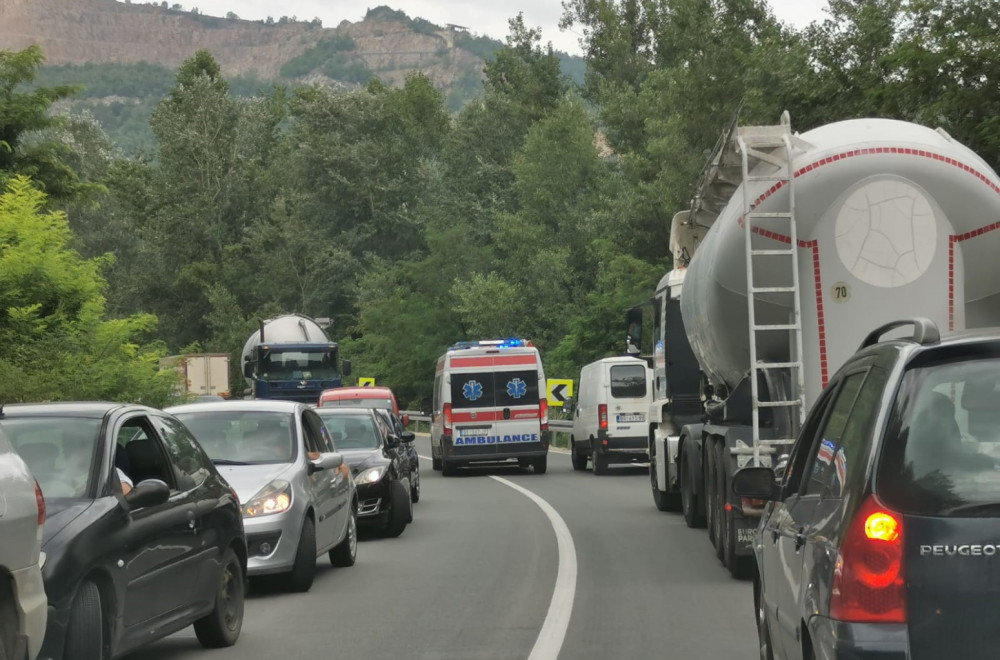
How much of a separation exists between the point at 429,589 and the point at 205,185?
78.2 m

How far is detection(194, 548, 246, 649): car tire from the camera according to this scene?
9719 mm

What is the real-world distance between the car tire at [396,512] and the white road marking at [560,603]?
184 centimetres

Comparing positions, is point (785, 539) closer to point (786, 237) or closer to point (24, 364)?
point (786, 237)

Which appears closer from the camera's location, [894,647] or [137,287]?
[894,647]

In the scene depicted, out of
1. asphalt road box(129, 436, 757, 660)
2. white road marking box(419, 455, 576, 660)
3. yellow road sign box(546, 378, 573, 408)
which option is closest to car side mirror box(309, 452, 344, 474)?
asphalt road box(129, 436, 757, 660)

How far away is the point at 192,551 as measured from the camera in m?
9.09

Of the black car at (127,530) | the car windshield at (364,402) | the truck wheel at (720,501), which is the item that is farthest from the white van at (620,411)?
the black car at (127,530)

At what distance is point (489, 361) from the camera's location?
32.4m

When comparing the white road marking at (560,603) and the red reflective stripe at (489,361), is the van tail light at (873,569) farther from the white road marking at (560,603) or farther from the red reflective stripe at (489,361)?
the red reflective stripe at (489,361)

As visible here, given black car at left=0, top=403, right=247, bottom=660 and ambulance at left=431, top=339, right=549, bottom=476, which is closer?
black car at left=0, top=403, right=247, bottom=660

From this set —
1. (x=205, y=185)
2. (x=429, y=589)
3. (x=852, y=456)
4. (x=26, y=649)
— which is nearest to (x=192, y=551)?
(x=26, y=649)

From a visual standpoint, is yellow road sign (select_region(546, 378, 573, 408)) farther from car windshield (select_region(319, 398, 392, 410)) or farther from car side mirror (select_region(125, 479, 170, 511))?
car side mirror (select_region(125, 479, 170, 511))

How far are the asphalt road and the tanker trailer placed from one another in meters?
24.8

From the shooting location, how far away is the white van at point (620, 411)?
30.6m
